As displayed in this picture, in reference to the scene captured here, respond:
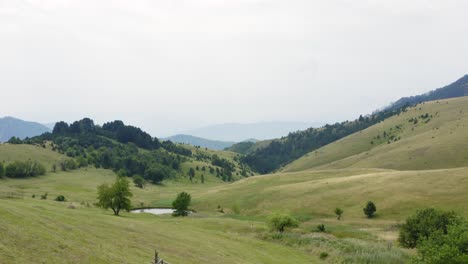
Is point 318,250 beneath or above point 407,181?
beneath

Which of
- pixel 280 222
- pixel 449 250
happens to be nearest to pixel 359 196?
pixel 280 222

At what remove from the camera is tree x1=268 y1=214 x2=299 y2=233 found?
7627 centimetres

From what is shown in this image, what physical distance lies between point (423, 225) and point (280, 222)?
25839 millimetres

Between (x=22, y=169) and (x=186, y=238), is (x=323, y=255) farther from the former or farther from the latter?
(x=22, y=169)

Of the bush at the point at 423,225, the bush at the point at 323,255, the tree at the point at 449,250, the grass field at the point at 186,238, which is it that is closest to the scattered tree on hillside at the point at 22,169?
the grass field at the point at 186,238

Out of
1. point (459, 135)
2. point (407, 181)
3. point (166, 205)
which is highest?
point (459, 135)

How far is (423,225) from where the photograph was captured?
197 ft

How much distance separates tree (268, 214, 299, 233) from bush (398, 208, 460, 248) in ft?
69.8

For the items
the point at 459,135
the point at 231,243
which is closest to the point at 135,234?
the point at 231,243

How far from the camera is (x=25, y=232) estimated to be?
106ft

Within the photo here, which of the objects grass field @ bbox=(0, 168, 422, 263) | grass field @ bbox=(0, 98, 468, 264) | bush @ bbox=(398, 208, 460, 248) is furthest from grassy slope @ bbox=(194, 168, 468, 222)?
bush @ bbox=(398, 208, 460, 248)

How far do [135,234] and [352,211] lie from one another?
64362mm

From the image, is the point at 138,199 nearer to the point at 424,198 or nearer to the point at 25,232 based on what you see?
the point at 424,198

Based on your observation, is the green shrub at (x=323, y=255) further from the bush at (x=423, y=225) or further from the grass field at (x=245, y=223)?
the bush at (x=423, y=225)
